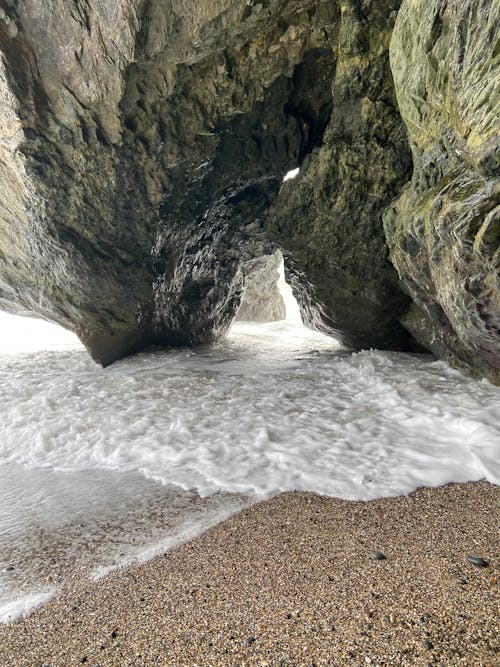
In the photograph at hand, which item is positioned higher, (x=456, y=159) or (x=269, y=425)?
(x=456, y=159)

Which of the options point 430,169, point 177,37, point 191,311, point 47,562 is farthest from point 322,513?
point 191,311

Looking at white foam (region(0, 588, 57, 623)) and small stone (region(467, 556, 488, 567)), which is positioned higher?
small stone (region(467, 556, 488, 567))

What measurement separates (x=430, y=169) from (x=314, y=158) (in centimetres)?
289

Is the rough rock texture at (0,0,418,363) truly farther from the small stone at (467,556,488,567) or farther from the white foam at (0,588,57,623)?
the white foam at (0,588,57,623)

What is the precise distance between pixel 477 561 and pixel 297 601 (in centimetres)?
104

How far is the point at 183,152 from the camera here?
7.12m

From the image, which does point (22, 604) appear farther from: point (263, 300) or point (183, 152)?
point (263, 300)

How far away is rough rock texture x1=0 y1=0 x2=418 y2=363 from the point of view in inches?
211

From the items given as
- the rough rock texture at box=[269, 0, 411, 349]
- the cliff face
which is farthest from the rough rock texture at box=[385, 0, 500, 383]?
the rough rock texture at box=[269, 0, 411, 349]

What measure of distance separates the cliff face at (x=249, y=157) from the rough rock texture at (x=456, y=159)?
25mm

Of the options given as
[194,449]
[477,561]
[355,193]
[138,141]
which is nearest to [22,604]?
[194,449]

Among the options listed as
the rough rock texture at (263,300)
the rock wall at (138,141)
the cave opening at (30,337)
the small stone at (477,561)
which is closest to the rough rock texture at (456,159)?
the rock wall at (138,141)

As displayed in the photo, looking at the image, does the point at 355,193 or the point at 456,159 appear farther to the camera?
the point at 355,193

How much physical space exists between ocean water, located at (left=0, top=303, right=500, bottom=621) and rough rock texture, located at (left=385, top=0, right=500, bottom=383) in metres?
1.36
